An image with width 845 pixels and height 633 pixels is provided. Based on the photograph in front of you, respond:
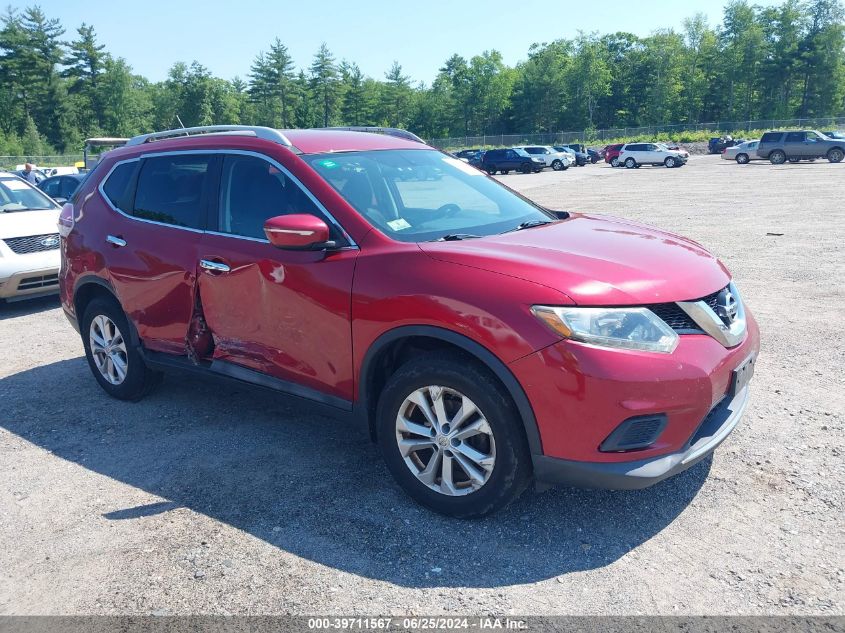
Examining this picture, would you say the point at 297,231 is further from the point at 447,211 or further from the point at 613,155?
the point at 613,155

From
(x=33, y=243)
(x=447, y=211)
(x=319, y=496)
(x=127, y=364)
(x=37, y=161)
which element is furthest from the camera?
(x=37, y=161)

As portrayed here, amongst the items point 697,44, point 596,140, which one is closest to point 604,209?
point 596,140

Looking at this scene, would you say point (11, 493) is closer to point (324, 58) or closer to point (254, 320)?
point (254, 320)

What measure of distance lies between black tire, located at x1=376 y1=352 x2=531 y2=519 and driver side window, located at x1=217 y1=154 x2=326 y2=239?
1163mm

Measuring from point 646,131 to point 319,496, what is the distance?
81.0 metres

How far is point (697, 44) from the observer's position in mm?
108688

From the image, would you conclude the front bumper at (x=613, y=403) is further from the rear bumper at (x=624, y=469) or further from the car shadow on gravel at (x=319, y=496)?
the car shadow on gravel at (x=319, y=496)

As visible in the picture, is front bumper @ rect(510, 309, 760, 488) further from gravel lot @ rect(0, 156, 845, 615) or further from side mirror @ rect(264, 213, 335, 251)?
side mirror @ rect(264, 213, 335, 251)

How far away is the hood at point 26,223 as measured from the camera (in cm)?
870

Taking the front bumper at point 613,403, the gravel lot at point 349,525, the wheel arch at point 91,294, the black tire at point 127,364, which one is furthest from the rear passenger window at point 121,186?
the front bumper at point 613,403

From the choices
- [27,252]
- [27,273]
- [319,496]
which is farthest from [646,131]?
[319,496]

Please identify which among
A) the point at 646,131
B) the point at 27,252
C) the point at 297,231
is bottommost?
the point at 27,252

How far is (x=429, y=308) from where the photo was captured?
127 inches

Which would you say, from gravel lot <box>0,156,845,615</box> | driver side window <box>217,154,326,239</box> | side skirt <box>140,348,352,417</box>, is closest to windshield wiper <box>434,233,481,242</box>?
driver side window <box>217,154,326,239</box>
